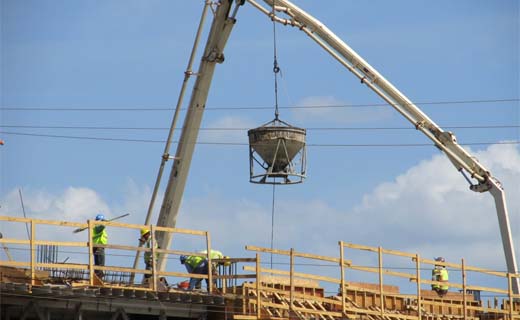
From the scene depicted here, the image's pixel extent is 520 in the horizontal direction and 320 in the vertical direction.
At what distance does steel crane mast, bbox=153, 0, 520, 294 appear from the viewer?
4594 centimetres

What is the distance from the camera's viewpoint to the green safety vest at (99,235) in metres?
38.4

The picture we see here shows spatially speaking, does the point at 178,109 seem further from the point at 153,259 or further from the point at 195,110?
the point at 153,259

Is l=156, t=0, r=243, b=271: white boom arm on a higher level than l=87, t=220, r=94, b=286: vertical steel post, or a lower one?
higher

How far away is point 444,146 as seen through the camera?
5369 cm

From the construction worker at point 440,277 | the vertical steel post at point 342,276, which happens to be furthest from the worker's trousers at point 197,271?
the construction worker at point 440,277

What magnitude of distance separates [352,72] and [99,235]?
15.7 metres

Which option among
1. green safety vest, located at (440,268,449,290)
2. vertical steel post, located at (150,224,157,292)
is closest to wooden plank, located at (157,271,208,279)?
vertical steel post, located at (150,224,157,292)

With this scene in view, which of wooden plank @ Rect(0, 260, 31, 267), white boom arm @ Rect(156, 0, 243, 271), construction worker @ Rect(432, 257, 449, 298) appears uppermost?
white boom arm @ Rect(156, 0, 243, 271)

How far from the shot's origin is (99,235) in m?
38.4

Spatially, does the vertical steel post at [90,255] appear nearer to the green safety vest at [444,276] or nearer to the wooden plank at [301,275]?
the wooden plank at [301,275]

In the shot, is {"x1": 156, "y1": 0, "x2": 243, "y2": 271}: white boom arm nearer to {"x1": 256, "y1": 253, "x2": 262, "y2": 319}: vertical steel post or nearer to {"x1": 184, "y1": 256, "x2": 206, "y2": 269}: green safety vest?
{"x1": 184, "y1": 256, "x2": 206, "y2": 269}: green safety vest

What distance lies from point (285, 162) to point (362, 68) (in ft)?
31.6

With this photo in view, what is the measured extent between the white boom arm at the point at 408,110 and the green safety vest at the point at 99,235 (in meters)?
12.3

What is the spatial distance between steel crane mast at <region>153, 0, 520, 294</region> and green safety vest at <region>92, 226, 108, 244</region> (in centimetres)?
482
